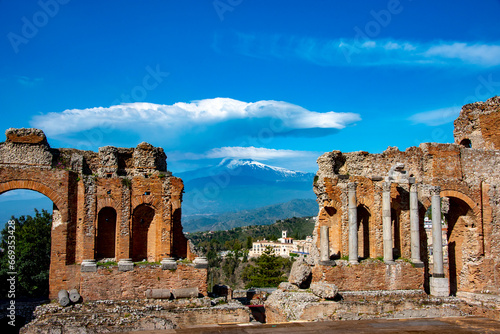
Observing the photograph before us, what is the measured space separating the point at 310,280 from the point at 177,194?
7.91 metres

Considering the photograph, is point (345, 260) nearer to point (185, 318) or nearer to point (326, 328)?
point (326, 328)

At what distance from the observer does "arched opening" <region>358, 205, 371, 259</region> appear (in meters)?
23.9

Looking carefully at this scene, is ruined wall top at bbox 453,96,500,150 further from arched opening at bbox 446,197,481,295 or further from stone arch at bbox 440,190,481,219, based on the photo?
arched opening at bbox 446,197,481,295

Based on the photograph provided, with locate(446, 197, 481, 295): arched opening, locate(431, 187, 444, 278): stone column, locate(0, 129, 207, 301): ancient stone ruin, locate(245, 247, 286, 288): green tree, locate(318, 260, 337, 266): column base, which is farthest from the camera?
locate(245, 247, 286, 288): green tree

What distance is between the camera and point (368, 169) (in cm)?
2461

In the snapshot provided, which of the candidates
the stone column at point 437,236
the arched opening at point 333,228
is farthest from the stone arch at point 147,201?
the stone column at point 437,236

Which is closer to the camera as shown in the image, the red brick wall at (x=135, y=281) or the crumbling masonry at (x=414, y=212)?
the red brick wall at (x=135, y=281)

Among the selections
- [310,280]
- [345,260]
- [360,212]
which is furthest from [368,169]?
[310,280]

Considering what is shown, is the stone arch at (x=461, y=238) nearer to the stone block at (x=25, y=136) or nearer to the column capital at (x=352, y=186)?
the column capital at (x=352, y=186)

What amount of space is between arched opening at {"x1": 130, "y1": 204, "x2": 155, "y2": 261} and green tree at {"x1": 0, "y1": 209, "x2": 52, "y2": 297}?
10.3 m

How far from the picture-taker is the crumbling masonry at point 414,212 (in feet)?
72.7

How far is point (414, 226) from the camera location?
22.7 metres

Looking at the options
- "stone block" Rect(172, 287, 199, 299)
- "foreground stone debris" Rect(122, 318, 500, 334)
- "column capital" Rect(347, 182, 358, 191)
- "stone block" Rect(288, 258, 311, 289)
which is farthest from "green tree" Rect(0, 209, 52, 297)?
"column capital" Rect(347, 182, 358, 191)

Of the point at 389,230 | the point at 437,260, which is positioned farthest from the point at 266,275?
the point at 389,230
